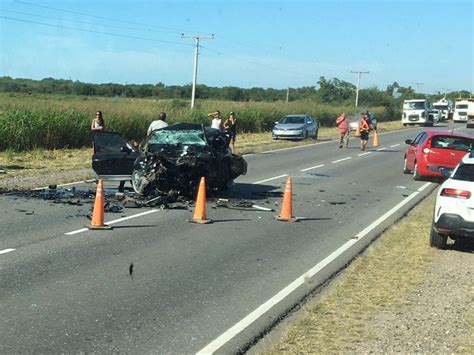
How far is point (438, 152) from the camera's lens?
1850cm

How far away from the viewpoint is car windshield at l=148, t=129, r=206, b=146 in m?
14.0

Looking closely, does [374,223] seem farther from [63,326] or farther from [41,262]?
[63,326]

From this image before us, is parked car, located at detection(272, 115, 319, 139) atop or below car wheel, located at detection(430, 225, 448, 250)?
atop

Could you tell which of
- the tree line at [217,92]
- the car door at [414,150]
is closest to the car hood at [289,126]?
the car door at [414,150]

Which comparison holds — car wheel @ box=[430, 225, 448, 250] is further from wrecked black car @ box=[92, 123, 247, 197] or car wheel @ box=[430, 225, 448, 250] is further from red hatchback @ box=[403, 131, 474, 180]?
red hatchback @ box=[403, 131, 474, 180]

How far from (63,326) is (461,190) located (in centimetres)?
578

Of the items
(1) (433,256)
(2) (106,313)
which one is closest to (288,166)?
(1) (433,256)

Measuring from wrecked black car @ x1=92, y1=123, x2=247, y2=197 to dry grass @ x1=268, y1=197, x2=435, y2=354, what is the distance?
457 centimetres

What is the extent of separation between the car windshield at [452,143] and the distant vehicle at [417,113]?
45261mm

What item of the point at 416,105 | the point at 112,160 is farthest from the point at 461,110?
the point at 112,160

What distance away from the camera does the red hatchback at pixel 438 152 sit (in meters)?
18.4

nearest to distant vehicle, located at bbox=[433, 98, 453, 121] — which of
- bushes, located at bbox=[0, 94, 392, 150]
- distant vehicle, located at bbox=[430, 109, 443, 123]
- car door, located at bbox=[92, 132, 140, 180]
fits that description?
distant vehicle, located at bbox=[430, 109, 443, 123]

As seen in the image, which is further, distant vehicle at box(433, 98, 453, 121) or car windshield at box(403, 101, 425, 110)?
distant vehicle at box(433, 98, 453, 121)

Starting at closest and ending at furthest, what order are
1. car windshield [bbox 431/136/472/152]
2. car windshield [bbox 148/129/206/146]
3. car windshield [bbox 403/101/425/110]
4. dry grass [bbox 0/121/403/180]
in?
A: car windshield [bbox 148/129/206/146] < car windshield [bbox 431/136/472/152] < dry grass [bbox 0/121/403/180] < car windshield [bbox 403/101/425/110]
